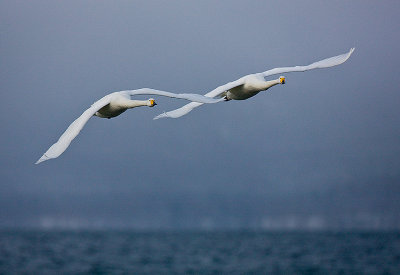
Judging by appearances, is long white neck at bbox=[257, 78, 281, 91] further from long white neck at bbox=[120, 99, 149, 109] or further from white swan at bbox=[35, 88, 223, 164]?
long white neck at bbox=[120, 99, 149, 109]

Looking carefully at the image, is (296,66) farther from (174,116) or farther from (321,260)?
(321,260)

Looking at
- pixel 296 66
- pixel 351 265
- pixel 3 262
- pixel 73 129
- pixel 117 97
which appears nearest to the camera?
pixel 73 129

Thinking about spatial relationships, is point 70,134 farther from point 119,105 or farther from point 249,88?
point 249,88

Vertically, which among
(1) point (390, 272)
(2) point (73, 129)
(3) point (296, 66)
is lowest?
(1) point (390, 272)

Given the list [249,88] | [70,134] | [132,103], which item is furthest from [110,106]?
[249,88]

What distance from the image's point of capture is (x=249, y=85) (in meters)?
31.4

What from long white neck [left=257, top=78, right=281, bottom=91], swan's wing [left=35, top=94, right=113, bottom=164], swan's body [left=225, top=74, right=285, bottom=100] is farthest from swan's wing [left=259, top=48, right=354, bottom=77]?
swan's wing [left=35, top=94, right=113, bottom=164]

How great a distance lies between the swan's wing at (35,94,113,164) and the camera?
2562 cm

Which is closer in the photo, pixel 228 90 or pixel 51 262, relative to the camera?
pixel 228 90

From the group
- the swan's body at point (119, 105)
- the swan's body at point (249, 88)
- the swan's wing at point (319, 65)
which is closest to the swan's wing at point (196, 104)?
the swan's body at point (249, 88)

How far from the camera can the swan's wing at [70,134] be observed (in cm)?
2562

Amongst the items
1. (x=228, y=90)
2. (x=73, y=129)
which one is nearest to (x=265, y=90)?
(x=228, y=90)

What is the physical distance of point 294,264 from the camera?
119188mm

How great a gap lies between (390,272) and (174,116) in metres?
84.7
